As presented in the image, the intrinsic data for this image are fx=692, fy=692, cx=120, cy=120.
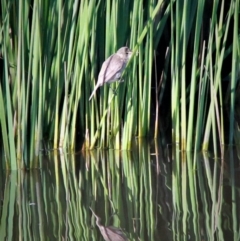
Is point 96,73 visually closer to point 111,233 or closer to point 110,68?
point 110,68

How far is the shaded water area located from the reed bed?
0.55 feet

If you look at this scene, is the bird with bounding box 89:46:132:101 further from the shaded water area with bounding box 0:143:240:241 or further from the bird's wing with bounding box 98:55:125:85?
the shaded water area with bounding box 0:143:240:241

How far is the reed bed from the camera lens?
510 centimetres

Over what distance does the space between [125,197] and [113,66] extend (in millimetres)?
1250

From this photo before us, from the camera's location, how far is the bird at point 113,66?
5398 millimetres

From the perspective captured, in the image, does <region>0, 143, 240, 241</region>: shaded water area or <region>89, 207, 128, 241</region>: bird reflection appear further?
<region>0, 143, 240, 241</region>: shaded water area

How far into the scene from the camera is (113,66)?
5383 millimetres

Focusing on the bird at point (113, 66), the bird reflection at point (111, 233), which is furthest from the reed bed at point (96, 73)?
the bird reflection at point (111, 233)

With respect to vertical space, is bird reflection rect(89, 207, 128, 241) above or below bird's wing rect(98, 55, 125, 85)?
below

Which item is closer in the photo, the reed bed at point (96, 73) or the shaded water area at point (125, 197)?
the shaded water area at point (125, 197)

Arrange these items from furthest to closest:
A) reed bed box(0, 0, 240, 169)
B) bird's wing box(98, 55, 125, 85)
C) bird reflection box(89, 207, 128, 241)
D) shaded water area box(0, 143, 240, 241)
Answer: bird's wing box(98, 55, 125, 85) < reed bed box(0, 0, 240, 169) < shaded water area box(0, 143, 240, 241) < bird reflection box(89, 207, 128, 241)

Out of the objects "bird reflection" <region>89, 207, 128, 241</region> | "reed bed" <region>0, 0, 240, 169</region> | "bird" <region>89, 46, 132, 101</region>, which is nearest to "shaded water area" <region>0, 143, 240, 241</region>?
"bird reflection" <region>89, 207, 128, 241</region>

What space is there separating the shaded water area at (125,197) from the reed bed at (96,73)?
169 mm

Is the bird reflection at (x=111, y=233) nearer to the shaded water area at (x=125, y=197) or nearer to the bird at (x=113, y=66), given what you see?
the shaded water area at (x=125, y=197)
